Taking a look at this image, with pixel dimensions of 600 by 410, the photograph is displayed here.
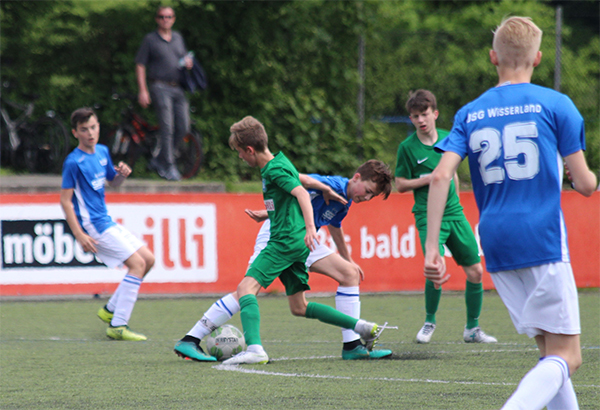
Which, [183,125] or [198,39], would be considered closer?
[183,125]

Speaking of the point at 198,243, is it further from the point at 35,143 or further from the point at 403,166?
the point at 35,143

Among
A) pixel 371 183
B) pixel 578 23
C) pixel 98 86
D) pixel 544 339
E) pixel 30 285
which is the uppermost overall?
pixel 578 23

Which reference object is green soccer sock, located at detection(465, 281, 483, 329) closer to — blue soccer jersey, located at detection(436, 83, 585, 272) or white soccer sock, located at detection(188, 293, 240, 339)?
white soccer sock, located at detection(188, 293, 240, 339)

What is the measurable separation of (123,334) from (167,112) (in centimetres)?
544

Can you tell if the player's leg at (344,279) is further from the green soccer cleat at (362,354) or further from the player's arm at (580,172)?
the player's arm at (580,172)

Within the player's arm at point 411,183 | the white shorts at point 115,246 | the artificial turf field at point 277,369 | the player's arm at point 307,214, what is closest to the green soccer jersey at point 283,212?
the player's arm at point 307,214

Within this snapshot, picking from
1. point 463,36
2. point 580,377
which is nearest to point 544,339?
point 580,377

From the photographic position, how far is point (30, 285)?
10.1 metres

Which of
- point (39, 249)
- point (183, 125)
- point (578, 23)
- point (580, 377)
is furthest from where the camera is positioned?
point (578, 23)

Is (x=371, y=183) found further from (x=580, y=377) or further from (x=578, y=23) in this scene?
(x=578, y=23)

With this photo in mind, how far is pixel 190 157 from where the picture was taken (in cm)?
1329

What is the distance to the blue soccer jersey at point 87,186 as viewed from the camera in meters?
7.62

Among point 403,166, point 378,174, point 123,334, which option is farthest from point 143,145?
point 378,174

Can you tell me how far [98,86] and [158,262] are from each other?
7031 millimetres
